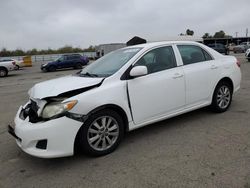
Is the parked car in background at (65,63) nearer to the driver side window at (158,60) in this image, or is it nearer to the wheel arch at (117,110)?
the driver side window at (158,60)

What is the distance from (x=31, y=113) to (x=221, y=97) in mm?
3713

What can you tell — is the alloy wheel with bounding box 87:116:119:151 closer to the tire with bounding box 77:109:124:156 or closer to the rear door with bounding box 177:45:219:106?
the tire with bounding box 77:109:124:156

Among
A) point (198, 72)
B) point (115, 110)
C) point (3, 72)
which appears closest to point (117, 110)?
point (115, 110)

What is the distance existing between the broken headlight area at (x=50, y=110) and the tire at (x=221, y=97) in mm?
3015

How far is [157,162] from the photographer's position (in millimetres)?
3463

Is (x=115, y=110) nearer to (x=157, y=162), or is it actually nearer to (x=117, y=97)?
(x=117, y=97)

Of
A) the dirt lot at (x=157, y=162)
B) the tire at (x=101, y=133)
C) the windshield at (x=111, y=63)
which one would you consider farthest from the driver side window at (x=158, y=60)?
the dirt lot at (x=157, y=162)

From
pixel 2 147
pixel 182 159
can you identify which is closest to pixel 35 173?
pixel 2 147

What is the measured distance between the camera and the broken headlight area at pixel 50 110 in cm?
338

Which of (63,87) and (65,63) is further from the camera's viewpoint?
(65,63)

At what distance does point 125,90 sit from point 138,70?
36 cm

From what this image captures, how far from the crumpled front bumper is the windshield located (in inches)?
43.2

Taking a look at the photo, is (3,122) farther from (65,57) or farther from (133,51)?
(65,57)

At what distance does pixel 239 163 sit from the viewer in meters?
3.29
